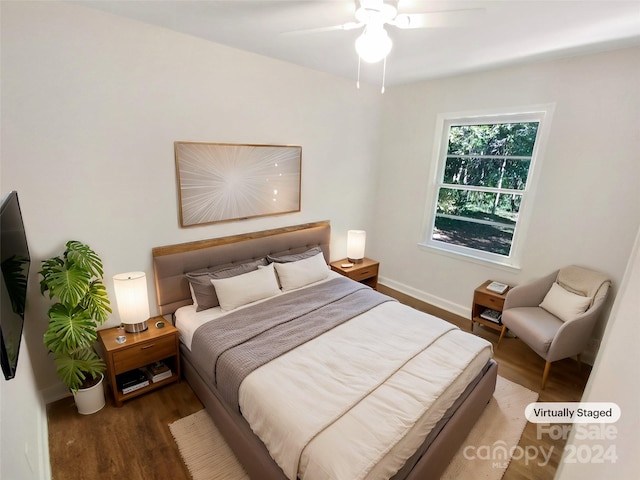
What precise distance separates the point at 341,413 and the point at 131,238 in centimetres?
198

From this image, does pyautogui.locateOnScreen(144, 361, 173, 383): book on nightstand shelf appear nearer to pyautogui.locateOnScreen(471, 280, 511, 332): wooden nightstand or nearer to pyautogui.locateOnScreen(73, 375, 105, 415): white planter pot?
pyautogui.locateOnScreen(73, 375, 105, 415): white planter pot

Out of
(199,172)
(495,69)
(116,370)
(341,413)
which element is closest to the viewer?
(341,413)

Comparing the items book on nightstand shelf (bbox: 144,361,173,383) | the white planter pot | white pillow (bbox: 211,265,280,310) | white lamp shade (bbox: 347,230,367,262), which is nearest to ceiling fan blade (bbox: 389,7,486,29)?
white pillow (bbox: 211,265,280,310)

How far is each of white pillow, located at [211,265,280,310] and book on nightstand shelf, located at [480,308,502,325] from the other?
2182mm

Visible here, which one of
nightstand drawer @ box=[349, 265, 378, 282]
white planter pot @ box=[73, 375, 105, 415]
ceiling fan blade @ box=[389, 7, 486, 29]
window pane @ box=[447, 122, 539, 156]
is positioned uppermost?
ceiling fan blade @ box=[389, 7, 486, 29]

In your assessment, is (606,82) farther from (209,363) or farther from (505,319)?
(209,363)

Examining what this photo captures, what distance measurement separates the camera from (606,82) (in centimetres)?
244

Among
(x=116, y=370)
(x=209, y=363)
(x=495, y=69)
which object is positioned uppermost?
(x=495, y=69)

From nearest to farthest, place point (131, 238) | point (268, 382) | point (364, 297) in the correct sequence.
Result: point (268, 382) < point (131, 238) < point (364, 297)

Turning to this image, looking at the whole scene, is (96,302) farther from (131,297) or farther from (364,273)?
(364,273)

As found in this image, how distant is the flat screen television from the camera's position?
979 mm

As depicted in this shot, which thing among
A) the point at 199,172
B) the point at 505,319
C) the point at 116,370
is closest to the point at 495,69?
the point at 505,319

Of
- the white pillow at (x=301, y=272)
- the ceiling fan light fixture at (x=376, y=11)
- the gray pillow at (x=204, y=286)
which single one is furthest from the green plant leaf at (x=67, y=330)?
the ceiling fan light fixture at (x=376, y=11)

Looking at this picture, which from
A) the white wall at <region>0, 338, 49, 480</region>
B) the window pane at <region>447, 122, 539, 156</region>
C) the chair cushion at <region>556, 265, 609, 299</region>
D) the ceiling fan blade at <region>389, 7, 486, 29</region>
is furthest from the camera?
the window pane at <region>447, 122, 539, 156</region>
